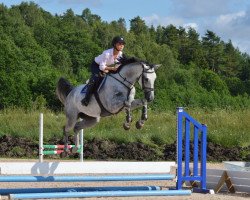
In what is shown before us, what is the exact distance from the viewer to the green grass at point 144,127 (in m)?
22.3

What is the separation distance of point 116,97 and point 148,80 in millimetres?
637

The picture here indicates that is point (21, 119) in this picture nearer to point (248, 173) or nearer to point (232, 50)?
point (248, 173)

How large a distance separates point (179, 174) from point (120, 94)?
209cm

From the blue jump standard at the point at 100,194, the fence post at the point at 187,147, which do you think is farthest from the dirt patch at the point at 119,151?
the blue jump standard at the point at 100,194

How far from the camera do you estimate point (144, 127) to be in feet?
78.4

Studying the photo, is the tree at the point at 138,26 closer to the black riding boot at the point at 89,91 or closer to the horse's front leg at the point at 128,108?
the black riding boot at the point at 89,91

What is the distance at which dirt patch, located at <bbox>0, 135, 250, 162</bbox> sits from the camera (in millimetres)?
20266

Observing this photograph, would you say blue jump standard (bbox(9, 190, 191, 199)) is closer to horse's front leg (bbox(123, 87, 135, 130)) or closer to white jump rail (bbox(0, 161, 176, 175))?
white jump rail (bbox(0, 161, 176, 175))

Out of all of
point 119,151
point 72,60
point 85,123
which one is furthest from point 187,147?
point 72,60

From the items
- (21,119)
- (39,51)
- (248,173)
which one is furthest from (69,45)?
(248,173)

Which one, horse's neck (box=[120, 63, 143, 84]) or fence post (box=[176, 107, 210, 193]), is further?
fence post (box=[176, 107, 210, 193])

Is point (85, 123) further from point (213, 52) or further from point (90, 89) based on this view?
point (213, 52)

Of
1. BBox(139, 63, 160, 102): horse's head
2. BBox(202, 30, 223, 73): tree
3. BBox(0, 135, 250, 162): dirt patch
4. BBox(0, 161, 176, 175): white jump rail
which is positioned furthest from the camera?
BBox(202, 30, 223, 73): tree

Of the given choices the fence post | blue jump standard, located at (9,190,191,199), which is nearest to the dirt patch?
the fence post
